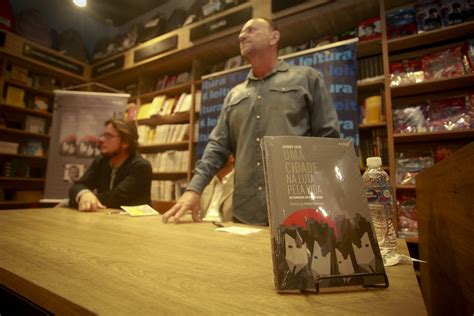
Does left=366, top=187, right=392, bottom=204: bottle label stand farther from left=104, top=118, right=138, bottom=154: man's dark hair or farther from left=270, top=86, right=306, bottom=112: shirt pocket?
left=104, top=118, right=138, bottom=154: man's dark hair

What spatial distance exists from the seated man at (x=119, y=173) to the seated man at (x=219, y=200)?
45cm

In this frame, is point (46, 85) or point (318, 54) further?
point (46, 85)

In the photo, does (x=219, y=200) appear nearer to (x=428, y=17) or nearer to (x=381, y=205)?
(x=381, y=205)

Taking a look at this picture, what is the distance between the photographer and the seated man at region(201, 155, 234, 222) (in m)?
2.02

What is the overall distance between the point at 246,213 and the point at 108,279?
1.03 metres

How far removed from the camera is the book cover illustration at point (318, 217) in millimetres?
408

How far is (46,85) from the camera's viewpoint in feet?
13.7

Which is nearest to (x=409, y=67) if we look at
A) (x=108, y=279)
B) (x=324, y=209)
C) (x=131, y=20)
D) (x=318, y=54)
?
(x=318, y=54)

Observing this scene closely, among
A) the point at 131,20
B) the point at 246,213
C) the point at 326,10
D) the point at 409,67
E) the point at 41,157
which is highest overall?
the point at 131,20

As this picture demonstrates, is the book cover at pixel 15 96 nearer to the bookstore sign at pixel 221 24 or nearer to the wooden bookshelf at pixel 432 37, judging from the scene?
the bookstore sign at pixel 221 24

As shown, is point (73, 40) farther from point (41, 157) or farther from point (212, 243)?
point (212, 243)

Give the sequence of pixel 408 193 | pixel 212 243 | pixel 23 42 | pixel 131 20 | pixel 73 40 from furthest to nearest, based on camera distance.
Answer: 1. pixel 131 20
2. pixel 73 40
3. pixel 23 42
4. pixel 408 193
5. pixel 212 243

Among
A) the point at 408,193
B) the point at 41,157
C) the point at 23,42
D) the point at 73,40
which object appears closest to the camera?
the point at 408,193

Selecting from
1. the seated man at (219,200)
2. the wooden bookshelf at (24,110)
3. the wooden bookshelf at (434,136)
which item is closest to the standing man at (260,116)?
the seated man at (219,200)
